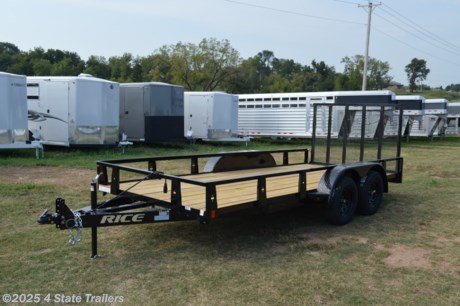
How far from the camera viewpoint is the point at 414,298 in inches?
145

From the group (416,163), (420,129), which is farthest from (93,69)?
(416,163)

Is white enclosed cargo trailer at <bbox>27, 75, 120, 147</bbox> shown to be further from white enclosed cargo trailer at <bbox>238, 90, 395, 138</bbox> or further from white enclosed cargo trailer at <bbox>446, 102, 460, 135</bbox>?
white enclosed cargo trailer at <bbox>446, 102, 460, 135</bbox>

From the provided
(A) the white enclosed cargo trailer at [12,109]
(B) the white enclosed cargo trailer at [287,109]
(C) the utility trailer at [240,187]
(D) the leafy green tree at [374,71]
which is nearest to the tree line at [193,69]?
(D) the leafy green tree at [374,71]

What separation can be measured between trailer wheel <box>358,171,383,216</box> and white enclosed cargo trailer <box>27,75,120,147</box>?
9596 millimetres

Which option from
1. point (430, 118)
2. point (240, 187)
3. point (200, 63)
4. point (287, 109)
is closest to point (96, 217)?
point (240, 187)

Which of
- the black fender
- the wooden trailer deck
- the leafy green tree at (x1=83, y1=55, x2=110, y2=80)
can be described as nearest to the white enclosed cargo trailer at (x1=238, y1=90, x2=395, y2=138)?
the black fender

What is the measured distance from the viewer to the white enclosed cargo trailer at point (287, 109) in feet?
64.5

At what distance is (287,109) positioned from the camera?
2123cm

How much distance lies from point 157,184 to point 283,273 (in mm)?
2297

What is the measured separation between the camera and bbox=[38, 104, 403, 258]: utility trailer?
4.21 meters

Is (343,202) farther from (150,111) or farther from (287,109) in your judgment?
(287,109)

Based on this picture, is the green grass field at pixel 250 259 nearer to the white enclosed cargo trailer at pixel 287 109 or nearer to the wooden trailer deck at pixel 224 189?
the wooden trailer deck at pixel 224 189

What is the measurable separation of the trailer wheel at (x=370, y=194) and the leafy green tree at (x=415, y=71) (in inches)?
3457

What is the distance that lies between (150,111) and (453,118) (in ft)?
90.4
